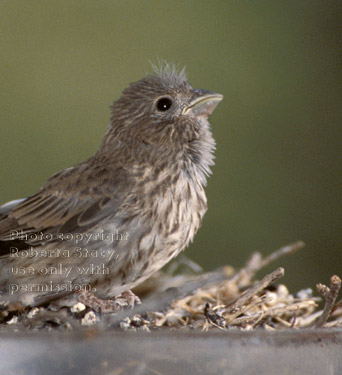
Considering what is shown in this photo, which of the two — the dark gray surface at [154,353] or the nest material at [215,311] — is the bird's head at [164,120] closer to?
the nest material at [215,311]

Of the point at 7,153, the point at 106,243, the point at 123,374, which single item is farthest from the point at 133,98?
the point at 7,153

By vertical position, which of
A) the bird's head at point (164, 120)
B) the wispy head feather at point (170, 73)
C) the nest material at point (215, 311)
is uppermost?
the wispy head feather at point (170, 73)

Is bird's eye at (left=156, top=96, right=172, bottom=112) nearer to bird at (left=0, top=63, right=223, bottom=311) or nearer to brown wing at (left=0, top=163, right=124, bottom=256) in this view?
bird at (left=0, top=63, right=223, bottom=311)

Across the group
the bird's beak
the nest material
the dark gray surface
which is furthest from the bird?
the dark gray surface

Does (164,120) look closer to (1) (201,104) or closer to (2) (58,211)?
(1) (201,104)

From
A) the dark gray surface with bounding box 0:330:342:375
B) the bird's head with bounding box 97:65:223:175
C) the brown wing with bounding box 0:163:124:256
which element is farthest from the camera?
the bird's head with bounding box 97:65:223:175

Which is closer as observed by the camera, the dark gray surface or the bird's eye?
the dark gray surface

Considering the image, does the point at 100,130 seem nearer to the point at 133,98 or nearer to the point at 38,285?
the point at 133,98

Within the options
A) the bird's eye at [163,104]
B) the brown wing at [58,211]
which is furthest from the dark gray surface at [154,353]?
the bird's eye at [163,104]
